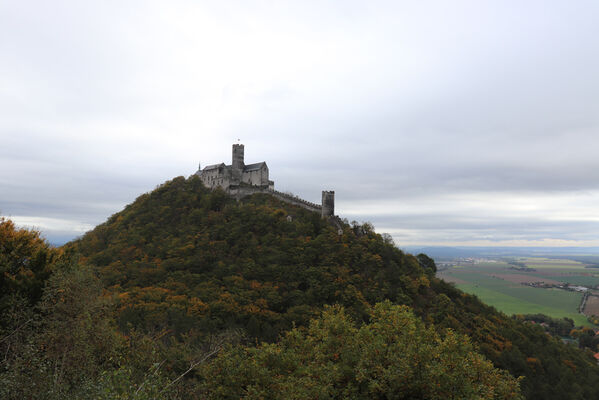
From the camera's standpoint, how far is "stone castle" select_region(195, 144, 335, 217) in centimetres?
6450

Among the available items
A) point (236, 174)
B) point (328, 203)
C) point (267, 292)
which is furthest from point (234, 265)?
point (236, 174)

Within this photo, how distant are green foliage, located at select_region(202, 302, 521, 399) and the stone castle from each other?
3987 cm

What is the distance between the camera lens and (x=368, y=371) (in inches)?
637

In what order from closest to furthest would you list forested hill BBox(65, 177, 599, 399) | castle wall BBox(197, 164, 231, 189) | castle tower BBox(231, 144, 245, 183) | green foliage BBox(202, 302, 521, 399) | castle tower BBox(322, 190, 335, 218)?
green foliage BBox(202, 302, 521, 399)
forested hill BBox(65, 177, 599, 399)
castle tower BBox(322, 190, 335, 218)
castle wall BBox(197, 164, 231, 189)
castle tower BBox(231, 144, 245, 183)

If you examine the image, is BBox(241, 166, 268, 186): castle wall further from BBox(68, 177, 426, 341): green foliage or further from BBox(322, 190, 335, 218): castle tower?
BBox(322, 190, 335, 218): castle tower

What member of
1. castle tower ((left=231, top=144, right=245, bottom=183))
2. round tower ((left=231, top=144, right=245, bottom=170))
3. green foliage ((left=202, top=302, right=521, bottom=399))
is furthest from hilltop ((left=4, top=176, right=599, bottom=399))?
round tower ((left=231, top=144, right=245, bottom=170))

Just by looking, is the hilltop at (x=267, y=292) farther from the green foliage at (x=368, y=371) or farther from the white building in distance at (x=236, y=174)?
the white building in distance at (x=236, y=174)

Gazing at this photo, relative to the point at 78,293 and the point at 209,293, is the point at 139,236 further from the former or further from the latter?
the point at 78,293

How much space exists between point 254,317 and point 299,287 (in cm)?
899

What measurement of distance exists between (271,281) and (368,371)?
3057cm

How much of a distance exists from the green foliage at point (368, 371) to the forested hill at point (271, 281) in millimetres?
15015

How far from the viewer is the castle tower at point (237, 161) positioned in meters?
71.2

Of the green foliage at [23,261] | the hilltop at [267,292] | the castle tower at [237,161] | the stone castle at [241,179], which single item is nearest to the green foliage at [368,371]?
the hilltop at [267,292]

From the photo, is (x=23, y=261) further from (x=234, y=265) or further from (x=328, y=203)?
(x=328, y=203)
